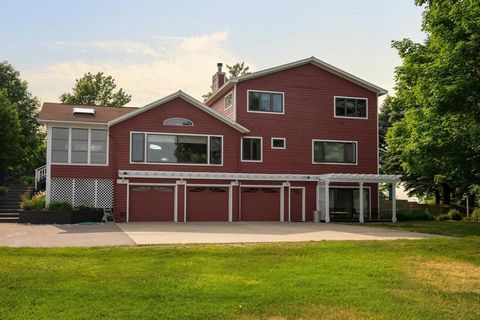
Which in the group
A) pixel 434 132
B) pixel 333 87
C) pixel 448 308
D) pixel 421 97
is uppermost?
pixel 333 87

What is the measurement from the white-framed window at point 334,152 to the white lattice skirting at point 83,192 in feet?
35.5

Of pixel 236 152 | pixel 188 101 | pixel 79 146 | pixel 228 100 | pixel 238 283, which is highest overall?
pixel 228 100

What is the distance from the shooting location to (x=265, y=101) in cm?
2788

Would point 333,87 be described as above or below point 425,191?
above

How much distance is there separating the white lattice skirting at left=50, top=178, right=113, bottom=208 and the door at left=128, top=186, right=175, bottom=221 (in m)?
1.11

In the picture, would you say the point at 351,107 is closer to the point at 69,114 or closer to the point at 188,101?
the point at 188,101

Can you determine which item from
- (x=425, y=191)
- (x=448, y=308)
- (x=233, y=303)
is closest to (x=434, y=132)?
(x=448, y=308)

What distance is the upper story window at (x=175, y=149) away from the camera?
1003 inches

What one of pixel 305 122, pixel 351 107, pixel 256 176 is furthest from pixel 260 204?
pixel 351 107

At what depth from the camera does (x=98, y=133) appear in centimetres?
2528

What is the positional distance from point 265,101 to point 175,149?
5500mm

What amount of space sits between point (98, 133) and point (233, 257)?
1535cm

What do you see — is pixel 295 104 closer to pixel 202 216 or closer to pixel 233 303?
pixel 202 216

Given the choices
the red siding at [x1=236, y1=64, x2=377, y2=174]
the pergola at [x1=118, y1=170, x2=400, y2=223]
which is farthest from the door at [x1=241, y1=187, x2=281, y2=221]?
the red siding at [x1=236, y1=64, x2=377, y2=174]
